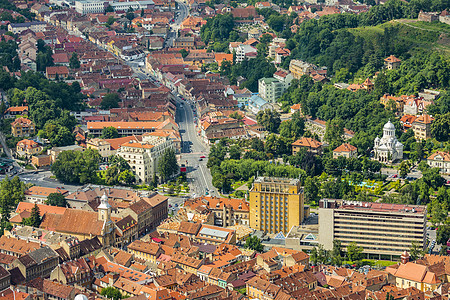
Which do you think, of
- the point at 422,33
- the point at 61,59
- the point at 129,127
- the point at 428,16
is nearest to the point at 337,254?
the point at 129,127

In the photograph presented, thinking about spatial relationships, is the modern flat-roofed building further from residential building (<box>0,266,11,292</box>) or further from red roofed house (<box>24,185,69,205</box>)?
red roofed house (<box>24,185,69,205</box>)

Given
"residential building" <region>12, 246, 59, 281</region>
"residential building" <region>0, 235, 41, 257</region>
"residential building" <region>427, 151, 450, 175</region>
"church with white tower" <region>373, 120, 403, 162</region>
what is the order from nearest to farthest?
"residential building" <region>12, 246, 59, 281</region>
"residential building" <region>0, 235, 41, 257</region>
"residential building" <region>427, 151, 450, 175</region>
"church with white tower" <region>373, 120, 403, 162</region>

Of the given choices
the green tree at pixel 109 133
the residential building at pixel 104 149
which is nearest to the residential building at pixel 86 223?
the residential building at pixel 104 149

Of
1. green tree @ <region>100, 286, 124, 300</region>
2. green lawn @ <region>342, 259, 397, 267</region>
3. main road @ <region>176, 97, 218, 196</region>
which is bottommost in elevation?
green lawn @ <region>342, 259, 397, 267</region>

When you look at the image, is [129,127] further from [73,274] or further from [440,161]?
[73,274]

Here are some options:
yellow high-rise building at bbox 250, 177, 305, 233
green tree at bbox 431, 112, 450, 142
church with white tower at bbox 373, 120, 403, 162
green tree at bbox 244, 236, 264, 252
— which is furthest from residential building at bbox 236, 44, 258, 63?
green tree at bbox 244, 236, 264, 252

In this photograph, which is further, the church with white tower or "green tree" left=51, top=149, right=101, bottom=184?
the church with white tower
